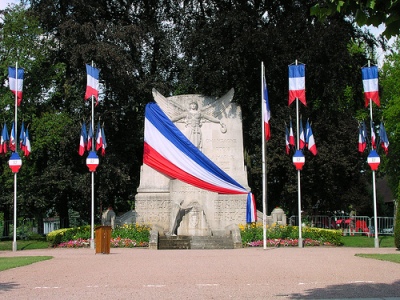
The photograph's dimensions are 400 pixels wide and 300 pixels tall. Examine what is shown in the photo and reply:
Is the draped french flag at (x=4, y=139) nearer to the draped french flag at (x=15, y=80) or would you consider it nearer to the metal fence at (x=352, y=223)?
the draped french flag at (x=15, y=80)

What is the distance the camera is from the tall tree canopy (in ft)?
116

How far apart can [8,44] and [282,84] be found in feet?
50.1

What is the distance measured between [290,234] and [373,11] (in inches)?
861

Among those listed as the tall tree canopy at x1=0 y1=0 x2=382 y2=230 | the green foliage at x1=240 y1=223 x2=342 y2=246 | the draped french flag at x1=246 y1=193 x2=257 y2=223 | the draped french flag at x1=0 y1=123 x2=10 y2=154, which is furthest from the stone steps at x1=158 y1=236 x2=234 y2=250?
the draped french flag at x1=0 y1=123 x2=10 y2=154

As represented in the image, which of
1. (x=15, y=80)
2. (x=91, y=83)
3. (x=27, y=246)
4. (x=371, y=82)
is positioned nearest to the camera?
(x=371, y=82)

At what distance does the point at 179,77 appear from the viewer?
135 ft

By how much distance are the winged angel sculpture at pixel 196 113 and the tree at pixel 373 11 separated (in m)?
25.4

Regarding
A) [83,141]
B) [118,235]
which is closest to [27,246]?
[118,235]

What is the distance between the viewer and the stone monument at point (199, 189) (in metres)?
32.0

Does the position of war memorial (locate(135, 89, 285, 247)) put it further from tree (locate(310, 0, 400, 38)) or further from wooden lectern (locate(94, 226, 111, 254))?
tree (locate(310, 0, 400, 38))

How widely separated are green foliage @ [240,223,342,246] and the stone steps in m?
0.84

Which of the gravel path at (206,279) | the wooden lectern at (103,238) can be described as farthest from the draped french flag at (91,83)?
the gravel path at (206,279)

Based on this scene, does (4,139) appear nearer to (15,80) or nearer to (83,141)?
(15,80)

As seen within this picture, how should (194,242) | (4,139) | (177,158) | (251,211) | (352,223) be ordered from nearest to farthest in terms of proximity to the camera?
(194,242)
(4,139)
(251,211)
(177,158)
(352,223)
